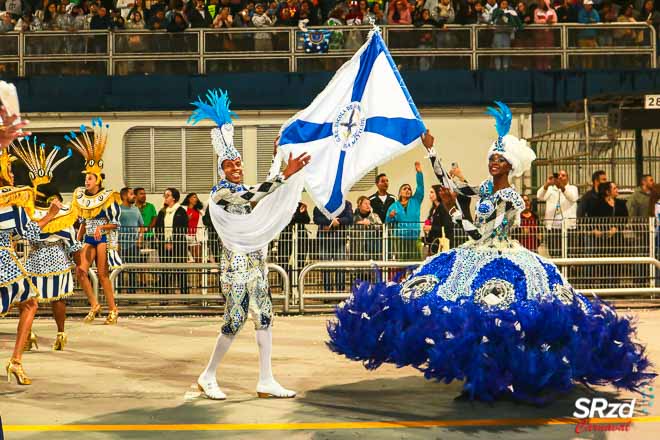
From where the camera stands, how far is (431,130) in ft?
73.7

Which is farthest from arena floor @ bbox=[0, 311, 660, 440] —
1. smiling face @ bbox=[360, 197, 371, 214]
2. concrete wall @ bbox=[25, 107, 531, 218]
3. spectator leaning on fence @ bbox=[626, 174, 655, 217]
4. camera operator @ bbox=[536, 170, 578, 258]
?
concrete wall @ bbox=[25, 107, 531, 218]

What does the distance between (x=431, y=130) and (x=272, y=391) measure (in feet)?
43.8

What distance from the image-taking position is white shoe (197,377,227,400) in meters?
9.66

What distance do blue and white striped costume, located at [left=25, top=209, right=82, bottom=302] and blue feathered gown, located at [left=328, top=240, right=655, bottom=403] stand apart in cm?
344

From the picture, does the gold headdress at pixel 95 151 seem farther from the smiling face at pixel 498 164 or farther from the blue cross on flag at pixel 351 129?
the smiling face at pixel 498 164

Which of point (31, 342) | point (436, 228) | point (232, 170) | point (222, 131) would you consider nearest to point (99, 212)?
point (31, 342)

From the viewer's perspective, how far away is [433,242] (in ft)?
55.1

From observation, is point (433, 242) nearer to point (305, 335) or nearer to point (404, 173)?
point (305, 335)

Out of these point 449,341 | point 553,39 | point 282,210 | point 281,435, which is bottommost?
point 281,435

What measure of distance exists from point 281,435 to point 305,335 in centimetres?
592

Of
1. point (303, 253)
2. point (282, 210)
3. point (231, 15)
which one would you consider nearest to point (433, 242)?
point (303, 253)

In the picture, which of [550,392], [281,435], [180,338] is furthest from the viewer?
[180,338]

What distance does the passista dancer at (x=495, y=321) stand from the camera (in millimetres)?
8664

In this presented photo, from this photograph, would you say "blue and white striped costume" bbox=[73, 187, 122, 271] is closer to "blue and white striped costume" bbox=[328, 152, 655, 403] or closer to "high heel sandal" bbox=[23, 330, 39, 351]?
"high heel sandal" bbox=[23, 330, 39, 351]
